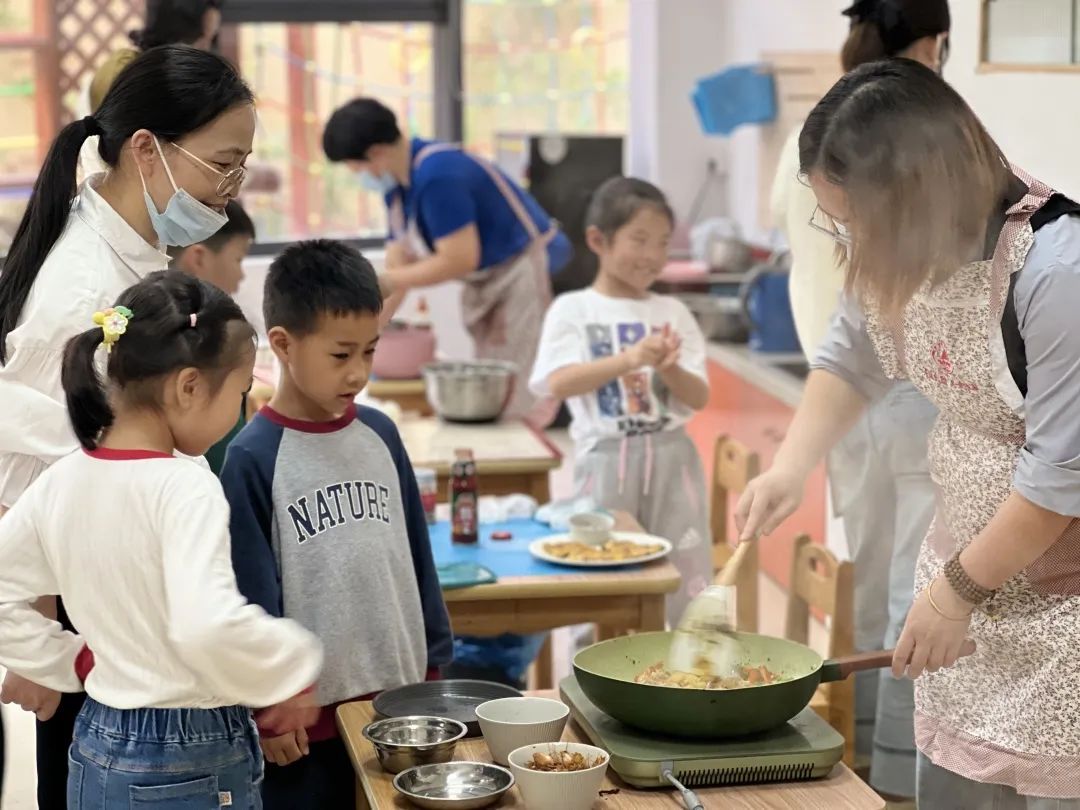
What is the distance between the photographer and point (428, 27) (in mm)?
7527

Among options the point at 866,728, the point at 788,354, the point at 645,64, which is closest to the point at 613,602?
the point at 866,728

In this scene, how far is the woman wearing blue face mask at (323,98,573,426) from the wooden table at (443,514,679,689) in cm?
152

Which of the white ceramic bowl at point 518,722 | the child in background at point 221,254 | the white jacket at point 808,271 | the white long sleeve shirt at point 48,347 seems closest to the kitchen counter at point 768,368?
the white jacket at point 808,271

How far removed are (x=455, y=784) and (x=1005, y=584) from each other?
0.70 metres

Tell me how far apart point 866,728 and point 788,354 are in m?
1.95

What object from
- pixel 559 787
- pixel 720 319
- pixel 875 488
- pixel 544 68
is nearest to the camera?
pixel 559 787

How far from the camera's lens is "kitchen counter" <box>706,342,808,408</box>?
4.68 metres

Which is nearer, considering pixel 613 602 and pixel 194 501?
pixel 194 501

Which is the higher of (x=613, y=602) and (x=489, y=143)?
(x=489, y=143)

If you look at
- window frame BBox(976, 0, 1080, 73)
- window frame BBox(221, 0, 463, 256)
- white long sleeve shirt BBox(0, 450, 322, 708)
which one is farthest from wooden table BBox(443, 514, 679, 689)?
window frame BBox(221, 0, 463, 256)

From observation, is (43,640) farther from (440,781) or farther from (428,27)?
(428,27)

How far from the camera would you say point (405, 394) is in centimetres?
477

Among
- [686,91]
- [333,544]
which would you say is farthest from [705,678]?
[686,91]

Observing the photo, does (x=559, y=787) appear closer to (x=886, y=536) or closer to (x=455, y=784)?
(x=455, y=784)
